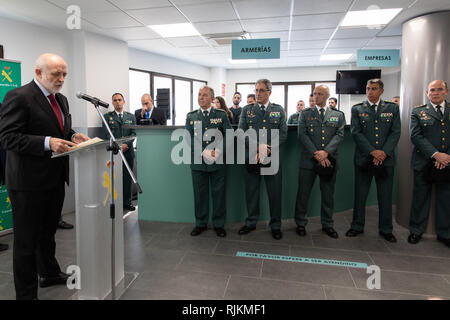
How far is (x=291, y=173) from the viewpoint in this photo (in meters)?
3.87

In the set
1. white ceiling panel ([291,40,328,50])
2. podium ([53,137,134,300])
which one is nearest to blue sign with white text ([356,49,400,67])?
white ceiling panel ([291,40,328,50])

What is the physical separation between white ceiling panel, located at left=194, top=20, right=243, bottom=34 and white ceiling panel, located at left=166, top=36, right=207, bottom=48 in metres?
0.54

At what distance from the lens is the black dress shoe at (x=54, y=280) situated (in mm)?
2273

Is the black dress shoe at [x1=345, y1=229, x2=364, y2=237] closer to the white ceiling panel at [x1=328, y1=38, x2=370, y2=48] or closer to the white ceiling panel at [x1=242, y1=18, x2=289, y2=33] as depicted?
the white ceiling panel at [x1=242, y1=18, x2=289, y2=33]

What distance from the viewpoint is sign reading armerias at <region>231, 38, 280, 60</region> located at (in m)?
4.53

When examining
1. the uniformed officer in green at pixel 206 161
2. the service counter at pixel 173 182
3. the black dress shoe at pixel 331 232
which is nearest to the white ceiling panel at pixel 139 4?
the uniformed officer in green at pixel 206 161

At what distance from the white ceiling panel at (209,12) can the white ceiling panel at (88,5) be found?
0.91 metres

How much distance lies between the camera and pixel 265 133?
3.31 metres

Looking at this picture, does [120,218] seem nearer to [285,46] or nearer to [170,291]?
[170,291]

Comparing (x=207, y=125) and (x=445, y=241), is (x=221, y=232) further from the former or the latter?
(x=445, y=241)

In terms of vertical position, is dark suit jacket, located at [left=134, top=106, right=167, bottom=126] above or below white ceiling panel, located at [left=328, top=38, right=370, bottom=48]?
below

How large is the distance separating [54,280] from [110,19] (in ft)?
11.7

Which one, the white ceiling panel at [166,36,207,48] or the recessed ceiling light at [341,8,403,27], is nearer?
the recessed ceiling light at [341,8,403,27]

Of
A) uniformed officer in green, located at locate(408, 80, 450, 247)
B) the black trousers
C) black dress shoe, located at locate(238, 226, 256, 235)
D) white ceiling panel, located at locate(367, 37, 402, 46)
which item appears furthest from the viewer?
white ceiling panel, located at locate(367, 37, 402, 46)
